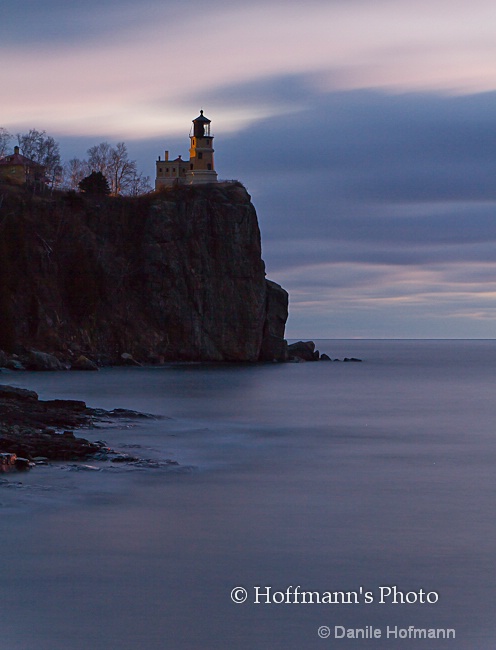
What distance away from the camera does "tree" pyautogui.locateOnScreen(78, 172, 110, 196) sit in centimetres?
9744

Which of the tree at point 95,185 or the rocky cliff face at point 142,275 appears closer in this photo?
the rocky cliff face at point 142,275

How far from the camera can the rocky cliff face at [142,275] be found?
8725 centimetres

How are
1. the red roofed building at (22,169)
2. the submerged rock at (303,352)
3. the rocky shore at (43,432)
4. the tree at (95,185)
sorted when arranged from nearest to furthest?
the rocky shore at (43,432) → the tree at (95,185) → the red roofed building at (22,169) → the submerged rock at (303,352)

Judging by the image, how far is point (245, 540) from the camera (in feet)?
58.1

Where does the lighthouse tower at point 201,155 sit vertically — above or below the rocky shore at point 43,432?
above

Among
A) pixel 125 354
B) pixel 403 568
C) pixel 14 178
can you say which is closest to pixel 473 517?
pixel 403 568

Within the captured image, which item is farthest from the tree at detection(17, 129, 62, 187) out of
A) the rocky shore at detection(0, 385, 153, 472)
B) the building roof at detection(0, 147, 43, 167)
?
the rocky shore at detection(0, 385, 153, 472)

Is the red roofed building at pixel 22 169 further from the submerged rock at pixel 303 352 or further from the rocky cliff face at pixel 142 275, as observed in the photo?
the submerged rock at pixel 303 352

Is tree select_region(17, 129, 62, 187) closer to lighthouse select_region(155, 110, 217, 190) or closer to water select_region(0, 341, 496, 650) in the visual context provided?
lighthouse select_region(155, 110, 217, 190)

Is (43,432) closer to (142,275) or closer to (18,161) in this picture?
(142,275)

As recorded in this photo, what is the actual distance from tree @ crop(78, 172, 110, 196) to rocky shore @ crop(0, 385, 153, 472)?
2460 inches

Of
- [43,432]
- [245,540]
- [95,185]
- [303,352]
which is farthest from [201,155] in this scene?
[245,540]

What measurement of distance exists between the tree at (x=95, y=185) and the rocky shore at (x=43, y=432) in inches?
2460

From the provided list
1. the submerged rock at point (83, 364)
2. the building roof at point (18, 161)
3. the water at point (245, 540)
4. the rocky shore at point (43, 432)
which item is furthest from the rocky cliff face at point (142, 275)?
the water at point (245, 540)
